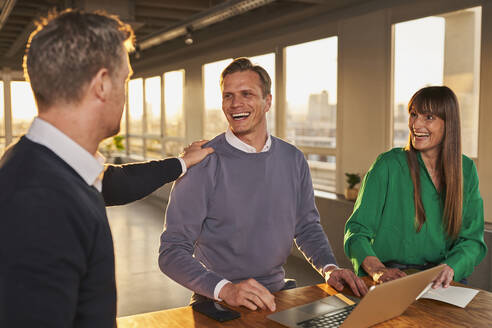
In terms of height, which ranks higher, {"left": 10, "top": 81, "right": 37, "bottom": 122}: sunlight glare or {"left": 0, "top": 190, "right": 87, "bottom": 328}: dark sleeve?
{"left": 10, "top": 81, "right": 37, "bottom": 122}: sunlight glare

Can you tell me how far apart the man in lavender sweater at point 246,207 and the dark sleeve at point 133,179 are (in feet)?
0.66

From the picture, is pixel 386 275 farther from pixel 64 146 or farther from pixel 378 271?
pixel 64 146

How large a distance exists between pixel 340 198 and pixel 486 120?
1.92 meters

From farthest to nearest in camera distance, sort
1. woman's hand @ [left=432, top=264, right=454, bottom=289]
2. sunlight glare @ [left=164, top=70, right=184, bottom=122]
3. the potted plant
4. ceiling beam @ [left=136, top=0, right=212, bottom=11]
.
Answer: sunlight glare @ [left=164, top=70, right=184, bottom=122] → ceiling beam @ [left=136, top=0, right=212, bottom=11] → the potted plant → woman's hand @ [left=432, top=264, right=454, bottom=289]

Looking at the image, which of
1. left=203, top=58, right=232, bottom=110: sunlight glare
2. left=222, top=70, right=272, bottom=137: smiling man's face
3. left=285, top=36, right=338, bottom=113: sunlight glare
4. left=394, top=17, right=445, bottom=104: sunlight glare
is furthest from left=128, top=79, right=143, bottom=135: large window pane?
left=222, top=70, right=272, bottom=137: smiling man's face

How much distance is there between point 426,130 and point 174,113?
8.89m

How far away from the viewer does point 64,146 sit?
94cm

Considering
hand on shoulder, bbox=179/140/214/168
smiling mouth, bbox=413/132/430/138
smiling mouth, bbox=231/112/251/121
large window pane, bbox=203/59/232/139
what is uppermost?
large window pane, bbox=203/59/232/139

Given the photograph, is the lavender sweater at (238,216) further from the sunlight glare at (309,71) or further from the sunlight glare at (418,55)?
Result: the sunlight glare at (309,71)

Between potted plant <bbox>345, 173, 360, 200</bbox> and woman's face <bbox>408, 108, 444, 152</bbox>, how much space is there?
2964 mm

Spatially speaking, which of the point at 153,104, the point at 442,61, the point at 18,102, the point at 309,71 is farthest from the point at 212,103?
the point at 442,61

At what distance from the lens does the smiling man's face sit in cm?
220

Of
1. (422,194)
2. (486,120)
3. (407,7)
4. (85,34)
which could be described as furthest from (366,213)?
(407,7)

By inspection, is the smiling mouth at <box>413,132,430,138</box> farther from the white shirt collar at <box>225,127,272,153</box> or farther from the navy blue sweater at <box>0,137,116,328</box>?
the navy blue sweater at <box>0,137,116,328</box>
